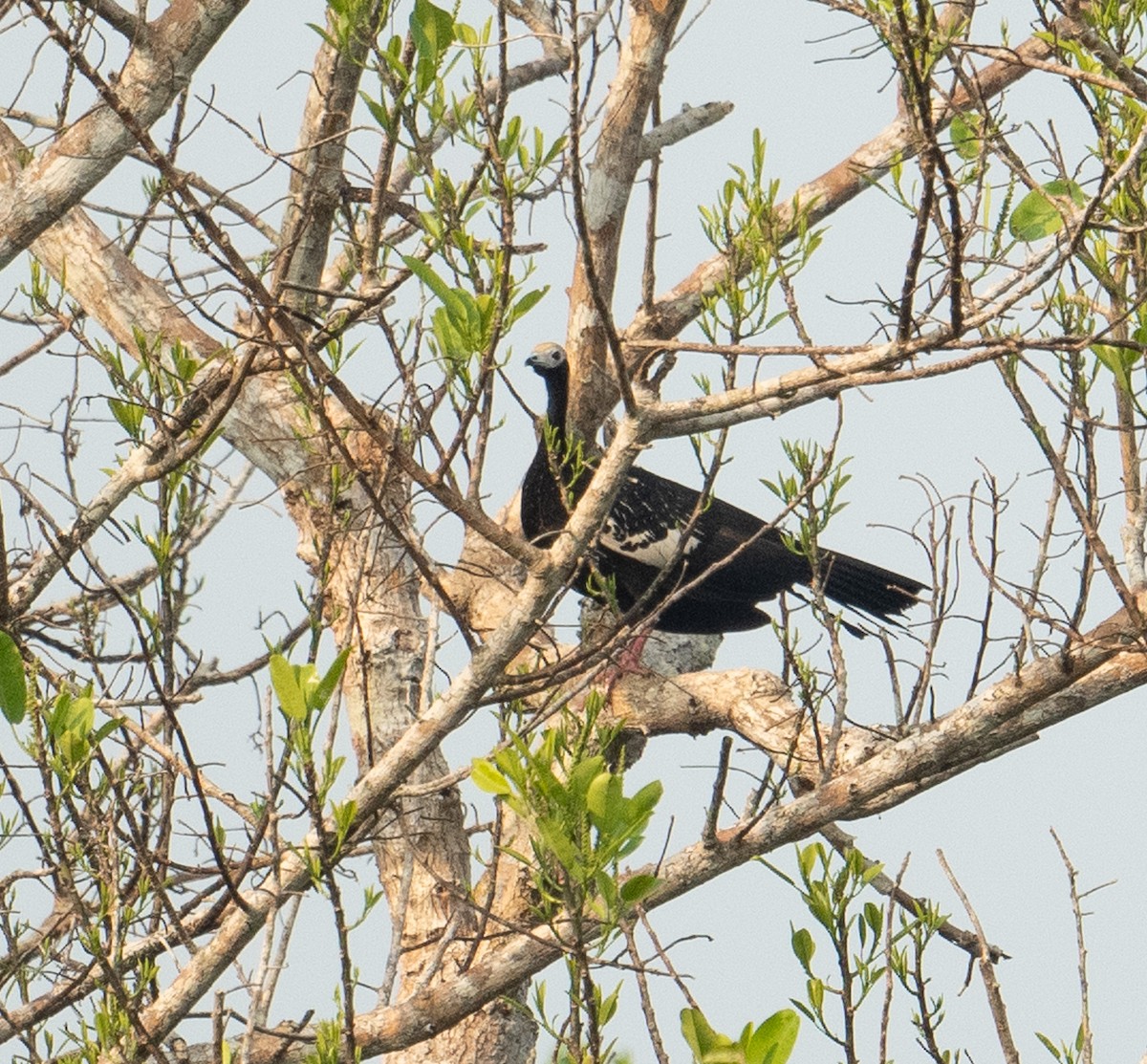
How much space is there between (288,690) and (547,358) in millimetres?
2613

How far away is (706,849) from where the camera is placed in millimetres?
2650

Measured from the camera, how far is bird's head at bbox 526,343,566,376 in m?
4.21

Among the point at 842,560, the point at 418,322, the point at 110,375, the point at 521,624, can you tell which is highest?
the point at 842,560

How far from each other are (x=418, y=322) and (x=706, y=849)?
1081 millimetres

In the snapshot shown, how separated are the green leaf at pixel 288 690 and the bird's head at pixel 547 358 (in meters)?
2.59

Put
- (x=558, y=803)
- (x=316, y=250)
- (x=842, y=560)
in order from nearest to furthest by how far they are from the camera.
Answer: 1. (x=558, y=803)
2. (x=316, y=250)
3. (x=842, y=560)

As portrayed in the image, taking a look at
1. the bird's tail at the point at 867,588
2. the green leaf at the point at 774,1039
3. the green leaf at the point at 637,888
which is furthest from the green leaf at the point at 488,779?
the bird's tail at the point at 867,588

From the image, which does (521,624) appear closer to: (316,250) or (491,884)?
(491,884)

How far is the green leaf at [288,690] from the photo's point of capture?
1.70 metres

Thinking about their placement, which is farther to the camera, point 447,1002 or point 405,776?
point 447,1002

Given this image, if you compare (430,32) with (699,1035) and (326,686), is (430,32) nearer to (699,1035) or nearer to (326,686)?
(326,686)

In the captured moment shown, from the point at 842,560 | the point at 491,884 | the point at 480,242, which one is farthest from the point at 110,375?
the point at 842,560

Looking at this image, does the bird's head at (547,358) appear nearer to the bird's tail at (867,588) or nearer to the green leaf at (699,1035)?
the bird's tail at (867,588)

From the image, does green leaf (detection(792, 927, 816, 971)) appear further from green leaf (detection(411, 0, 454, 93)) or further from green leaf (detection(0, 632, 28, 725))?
green leaf (detection(411, 0, 454, 93))
